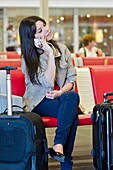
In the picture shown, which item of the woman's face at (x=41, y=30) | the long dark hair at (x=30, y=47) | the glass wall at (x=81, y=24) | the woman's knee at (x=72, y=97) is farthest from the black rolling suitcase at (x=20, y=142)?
the glass wall at (x=81, y=24)

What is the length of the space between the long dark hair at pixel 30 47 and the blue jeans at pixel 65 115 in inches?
9.4

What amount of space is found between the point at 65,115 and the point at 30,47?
2.23ft

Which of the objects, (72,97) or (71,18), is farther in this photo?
(71,18)

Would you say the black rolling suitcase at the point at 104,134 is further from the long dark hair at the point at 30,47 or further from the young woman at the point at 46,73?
the long dark hair at the point at 30,47

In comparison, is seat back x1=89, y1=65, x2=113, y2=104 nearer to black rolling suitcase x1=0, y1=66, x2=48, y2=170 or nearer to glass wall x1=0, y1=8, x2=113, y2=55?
black rolling suitcase x1=0, y1=66, x2=48, y2=170

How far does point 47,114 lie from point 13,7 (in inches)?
418

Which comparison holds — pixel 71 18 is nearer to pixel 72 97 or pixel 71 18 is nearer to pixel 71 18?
pixel 71 18

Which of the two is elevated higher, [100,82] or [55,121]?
[100,82]

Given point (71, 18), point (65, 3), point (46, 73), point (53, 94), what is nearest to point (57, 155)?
point (53, 94)

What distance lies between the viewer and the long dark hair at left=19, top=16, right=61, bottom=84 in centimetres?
336

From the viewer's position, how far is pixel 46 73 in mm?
3283

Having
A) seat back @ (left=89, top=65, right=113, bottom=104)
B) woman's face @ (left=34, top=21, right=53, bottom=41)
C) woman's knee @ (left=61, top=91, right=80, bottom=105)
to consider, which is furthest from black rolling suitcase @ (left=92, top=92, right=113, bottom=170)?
seat back @ (left=89, top=65, right=113, bottom=104)

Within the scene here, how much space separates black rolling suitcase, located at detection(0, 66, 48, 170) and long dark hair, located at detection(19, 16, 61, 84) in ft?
1.77

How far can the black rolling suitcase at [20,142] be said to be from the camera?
2738mm
